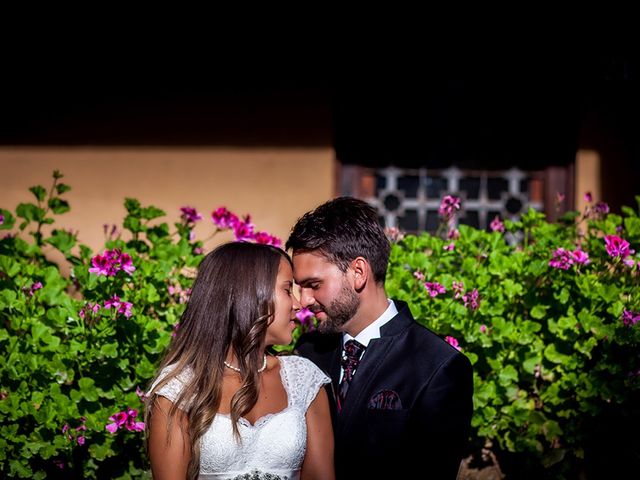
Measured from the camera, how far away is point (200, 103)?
5.03 meters

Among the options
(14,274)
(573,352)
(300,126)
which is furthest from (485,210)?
(14,274)

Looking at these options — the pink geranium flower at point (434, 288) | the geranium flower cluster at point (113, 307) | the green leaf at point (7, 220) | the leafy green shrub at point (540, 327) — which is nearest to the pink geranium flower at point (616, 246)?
the leafy green shrub at point (540, 327)

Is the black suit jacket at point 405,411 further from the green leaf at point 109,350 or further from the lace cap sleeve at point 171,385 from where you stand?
the green leaf at point 109,350

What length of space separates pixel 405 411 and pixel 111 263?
4.43 ft

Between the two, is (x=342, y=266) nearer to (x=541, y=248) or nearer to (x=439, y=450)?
(x=439, y=450)

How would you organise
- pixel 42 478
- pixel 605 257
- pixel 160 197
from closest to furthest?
pixel 42 478 < pixel 605 257 < pixel 160 197

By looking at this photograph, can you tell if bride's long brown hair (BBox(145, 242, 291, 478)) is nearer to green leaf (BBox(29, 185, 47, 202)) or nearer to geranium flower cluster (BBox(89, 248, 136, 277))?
geranium flower cluster (BBox(89, 248, 136, 277))

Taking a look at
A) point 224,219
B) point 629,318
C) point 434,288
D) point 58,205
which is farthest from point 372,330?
point 58,205

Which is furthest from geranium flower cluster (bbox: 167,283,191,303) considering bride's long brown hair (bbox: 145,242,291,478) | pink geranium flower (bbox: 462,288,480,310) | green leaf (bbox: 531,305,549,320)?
green leaf (bbox: 531,305,549,320)

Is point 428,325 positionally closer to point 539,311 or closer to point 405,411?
point 539,311

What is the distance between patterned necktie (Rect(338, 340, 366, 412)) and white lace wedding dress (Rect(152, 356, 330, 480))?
34cm

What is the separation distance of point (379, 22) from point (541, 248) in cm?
215

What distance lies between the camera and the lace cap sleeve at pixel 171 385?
8.08 feet

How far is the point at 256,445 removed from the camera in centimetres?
252
